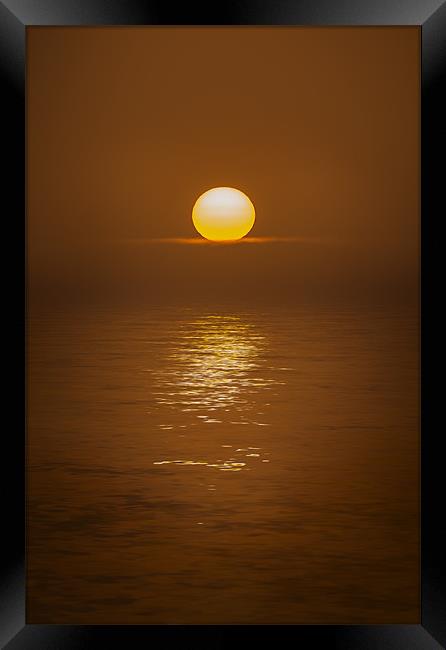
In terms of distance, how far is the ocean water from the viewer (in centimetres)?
228

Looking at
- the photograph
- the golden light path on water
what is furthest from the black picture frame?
the golden light path on water

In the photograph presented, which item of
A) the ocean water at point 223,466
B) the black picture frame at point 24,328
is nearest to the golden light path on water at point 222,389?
the ocean water at point 223,466

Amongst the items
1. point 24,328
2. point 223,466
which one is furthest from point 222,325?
point 24,328

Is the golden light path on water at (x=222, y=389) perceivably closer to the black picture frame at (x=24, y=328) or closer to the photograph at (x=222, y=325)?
the photograph at (x=222, y=325)

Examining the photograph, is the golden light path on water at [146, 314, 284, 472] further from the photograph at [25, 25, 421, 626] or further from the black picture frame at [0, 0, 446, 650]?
the black picture frame at [0, 0, 446, 650]

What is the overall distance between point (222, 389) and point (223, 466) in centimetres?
21

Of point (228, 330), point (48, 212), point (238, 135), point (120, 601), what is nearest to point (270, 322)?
point (228, 330)

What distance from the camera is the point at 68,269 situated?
2303 millimetres

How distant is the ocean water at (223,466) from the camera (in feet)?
7.47

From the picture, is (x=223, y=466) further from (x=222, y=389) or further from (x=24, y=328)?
(x=24, y=328)

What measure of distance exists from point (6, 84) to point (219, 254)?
721 mm

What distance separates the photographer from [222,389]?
2289 millimetres

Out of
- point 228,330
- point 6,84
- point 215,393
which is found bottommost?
point 215,393

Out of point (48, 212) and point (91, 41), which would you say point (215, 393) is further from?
point (91, 41)
